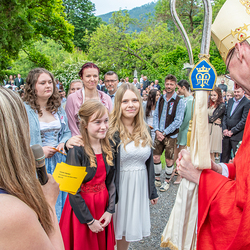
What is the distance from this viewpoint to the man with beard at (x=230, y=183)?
111 cm

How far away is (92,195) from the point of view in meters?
1.97

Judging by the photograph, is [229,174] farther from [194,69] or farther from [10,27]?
[10,27]

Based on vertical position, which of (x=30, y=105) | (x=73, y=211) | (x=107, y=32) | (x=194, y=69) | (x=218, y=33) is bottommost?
(x=73, y=211)

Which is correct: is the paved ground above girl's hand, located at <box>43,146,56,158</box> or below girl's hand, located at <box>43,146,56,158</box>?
below

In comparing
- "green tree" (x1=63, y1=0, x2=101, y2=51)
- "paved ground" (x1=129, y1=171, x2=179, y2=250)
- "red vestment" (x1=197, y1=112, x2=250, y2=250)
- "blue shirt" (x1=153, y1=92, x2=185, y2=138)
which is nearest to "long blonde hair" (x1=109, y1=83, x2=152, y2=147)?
"red vestment" (x1=197, y1=112, x2=250, y2=250)

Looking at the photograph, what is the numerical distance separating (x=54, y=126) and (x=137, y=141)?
45.0 inches

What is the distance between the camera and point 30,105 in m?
2.64

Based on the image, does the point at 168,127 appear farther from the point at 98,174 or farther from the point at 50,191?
the point at 50,191

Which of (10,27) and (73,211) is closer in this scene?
(73,211)

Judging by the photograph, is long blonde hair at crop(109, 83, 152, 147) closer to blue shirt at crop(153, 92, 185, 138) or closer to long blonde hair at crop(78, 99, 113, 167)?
long blonde hair at crop(78, 99, 113, 167)

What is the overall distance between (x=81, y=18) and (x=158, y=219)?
46924mm

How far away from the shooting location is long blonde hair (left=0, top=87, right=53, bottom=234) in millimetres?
822

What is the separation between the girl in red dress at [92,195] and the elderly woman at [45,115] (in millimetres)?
760

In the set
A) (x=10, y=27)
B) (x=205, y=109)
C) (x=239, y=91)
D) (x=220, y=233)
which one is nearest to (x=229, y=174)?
(x=220, y=233)
